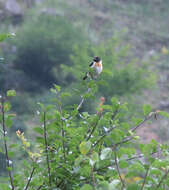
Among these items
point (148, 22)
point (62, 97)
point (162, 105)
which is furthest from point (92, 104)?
point (148, 22)

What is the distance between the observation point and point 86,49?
1538cm

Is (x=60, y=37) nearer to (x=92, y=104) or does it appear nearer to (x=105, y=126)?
(x=92, y=104)

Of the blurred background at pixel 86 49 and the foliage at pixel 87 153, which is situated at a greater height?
the foliage at pixel 87 153

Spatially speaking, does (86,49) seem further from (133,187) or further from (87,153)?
(133,187)

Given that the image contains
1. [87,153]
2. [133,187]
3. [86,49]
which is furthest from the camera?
[86,49]

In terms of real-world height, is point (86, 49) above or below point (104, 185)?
below

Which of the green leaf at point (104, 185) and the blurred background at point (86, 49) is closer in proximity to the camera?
the green leaf at point (104, 185)

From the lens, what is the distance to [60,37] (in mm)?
17875

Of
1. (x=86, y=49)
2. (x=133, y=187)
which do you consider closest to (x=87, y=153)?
(x=133, y=187)

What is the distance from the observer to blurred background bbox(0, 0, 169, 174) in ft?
48.4

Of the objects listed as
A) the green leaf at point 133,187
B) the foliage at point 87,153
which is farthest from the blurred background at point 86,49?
the green leaf at point 133,187

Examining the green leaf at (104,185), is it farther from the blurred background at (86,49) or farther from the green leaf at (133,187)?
the blurred background at (86,49)

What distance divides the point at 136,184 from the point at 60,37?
1687 cm

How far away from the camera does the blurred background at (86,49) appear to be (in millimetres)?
14766
